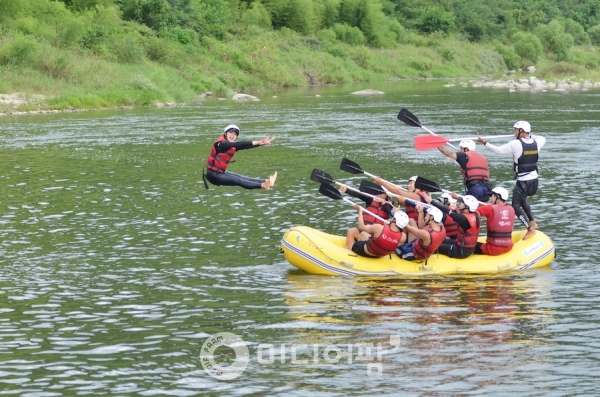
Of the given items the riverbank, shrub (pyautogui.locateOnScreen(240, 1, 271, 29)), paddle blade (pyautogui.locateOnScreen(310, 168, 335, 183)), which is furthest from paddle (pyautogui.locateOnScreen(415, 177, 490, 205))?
shrub (pyautogui.locateOnScreen(240, 1, 271, 29))

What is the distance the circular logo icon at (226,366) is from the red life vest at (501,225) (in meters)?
4.98

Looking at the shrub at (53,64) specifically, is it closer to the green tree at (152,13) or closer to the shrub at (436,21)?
the green tree at (152,13)

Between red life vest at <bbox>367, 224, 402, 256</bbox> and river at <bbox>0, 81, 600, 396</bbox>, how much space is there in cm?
47

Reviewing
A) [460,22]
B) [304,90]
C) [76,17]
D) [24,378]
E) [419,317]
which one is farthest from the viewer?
[460,22]

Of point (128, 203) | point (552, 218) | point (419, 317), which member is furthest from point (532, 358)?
point (128, 203)

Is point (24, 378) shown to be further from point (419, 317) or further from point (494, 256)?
point (494, 256)

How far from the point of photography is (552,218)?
1745 centimetres

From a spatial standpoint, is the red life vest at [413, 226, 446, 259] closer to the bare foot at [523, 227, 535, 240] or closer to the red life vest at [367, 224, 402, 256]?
the red life vest at [367, 224, 402, 256]

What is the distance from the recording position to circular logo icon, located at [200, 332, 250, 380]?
952 cm

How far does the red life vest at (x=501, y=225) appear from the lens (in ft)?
45.4

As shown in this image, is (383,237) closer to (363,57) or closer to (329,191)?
(329,191)

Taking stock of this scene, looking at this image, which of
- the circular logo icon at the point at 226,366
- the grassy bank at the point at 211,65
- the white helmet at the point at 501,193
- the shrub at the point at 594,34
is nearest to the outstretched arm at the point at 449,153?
the white helmet at the point at 501,193

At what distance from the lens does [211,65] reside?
52.9m

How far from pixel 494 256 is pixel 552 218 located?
3.88 m
